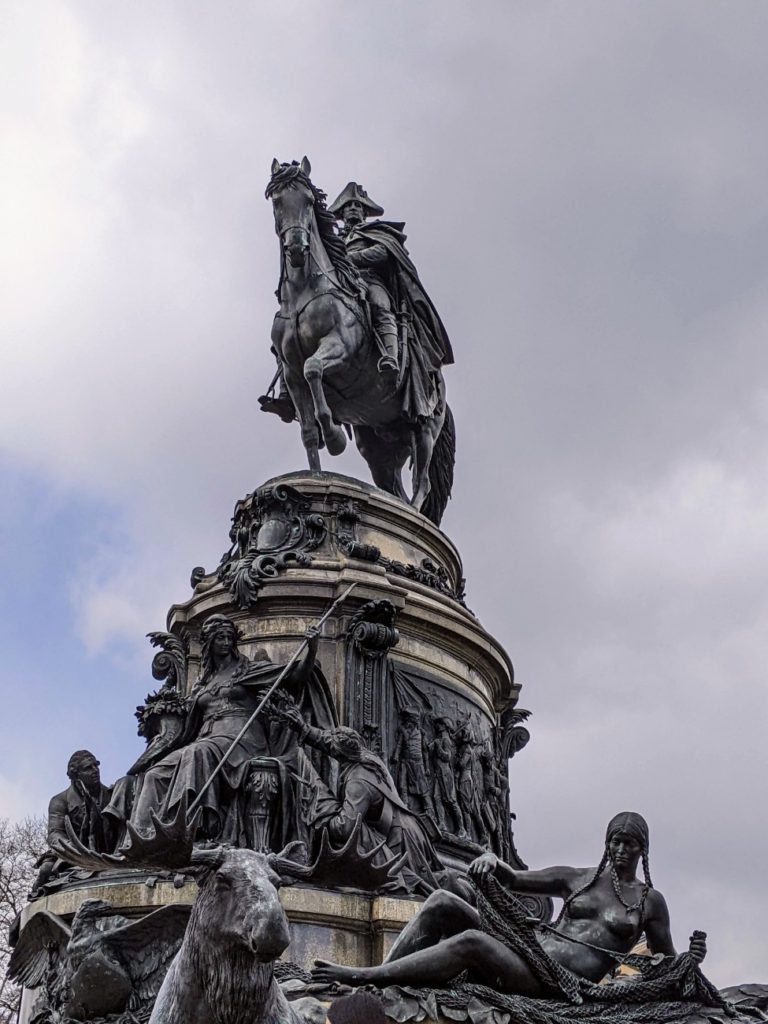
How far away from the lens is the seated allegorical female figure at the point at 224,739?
12.2m

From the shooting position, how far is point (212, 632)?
1351 cm

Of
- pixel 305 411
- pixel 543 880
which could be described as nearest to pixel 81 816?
pixel 543 880

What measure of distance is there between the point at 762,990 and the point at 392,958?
272 cm

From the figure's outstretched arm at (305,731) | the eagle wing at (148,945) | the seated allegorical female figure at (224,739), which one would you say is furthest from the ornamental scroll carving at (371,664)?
the eagle wing at (148,945)

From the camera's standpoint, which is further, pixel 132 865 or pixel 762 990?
pixel 132 865

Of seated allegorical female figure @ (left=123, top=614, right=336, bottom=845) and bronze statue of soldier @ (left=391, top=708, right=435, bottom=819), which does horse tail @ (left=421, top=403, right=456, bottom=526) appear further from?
seated allegorical female figure @ (left=123, top=614, right=336, bottom=845)

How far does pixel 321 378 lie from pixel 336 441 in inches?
33.9

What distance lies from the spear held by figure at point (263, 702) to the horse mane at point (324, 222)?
5.33m

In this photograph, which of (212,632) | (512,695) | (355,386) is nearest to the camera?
(212,632)

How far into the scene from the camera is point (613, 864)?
9.62 metres

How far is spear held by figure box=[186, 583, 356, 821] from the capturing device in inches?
460

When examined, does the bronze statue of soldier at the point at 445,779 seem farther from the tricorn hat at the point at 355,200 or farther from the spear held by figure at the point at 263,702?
the tricorn hat at the point at 355,200

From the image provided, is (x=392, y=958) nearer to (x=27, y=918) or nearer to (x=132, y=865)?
(x=132, y=865)

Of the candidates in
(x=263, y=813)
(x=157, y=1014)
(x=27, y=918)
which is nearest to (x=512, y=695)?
(x=263, y=813)
